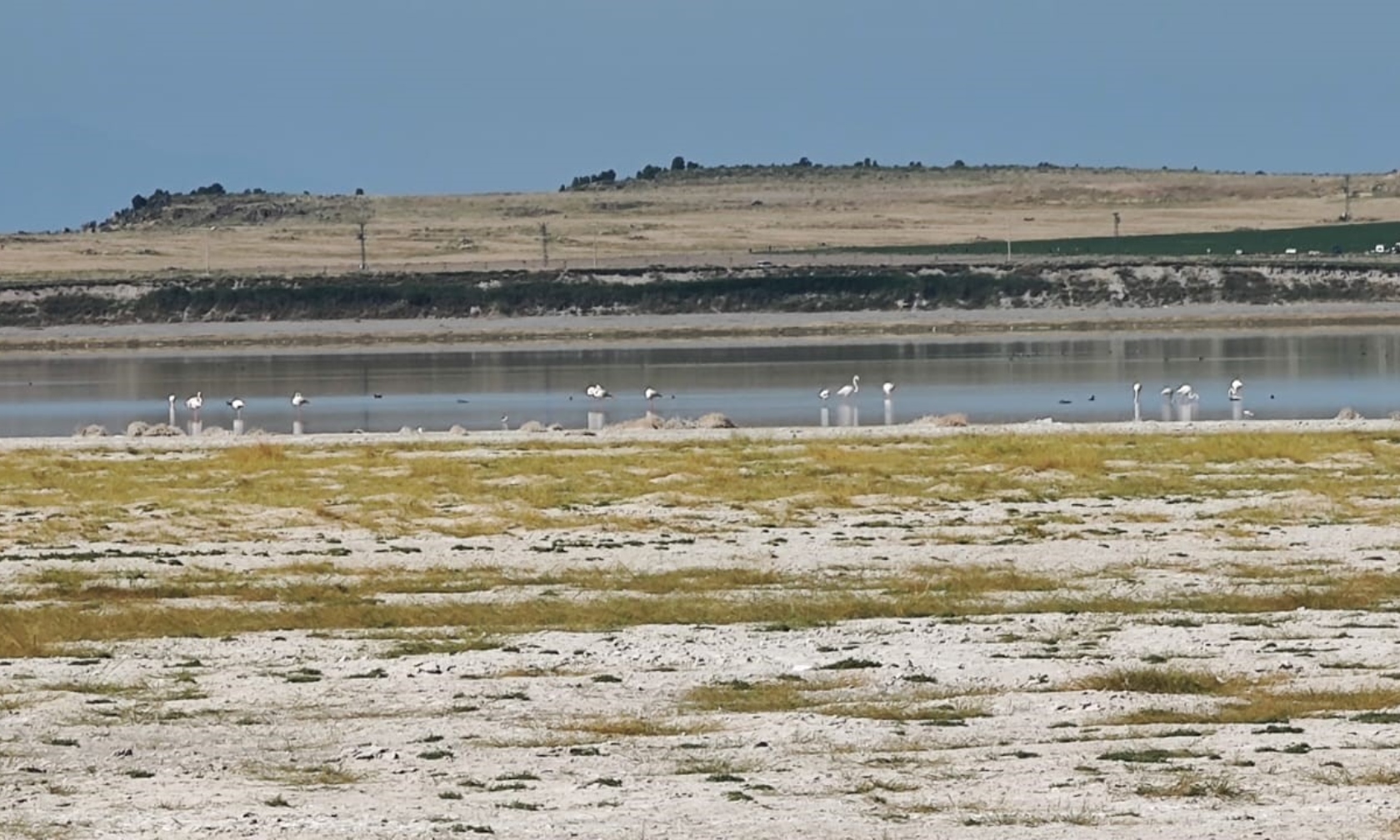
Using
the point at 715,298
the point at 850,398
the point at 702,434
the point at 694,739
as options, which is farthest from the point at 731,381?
the point at 694,739

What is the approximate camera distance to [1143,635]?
21125mm

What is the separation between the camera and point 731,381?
7669 cm

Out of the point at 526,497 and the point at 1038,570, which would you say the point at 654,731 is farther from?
the point at 526,497

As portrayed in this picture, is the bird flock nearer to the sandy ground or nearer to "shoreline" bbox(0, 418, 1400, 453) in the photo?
"shoreline" bbox(0, 418, 1400, 453)

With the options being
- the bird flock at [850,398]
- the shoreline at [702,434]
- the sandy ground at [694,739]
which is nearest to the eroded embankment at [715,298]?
the bird flock at [850,398]

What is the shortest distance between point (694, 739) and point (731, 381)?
5983 centimetres

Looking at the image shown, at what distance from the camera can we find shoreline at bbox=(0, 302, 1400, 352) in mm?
114000

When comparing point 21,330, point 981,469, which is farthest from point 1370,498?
point 21,330

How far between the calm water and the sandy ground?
33865mm

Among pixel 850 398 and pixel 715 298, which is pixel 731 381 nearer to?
pixel 850 398

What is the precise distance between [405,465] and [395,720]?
25.3m

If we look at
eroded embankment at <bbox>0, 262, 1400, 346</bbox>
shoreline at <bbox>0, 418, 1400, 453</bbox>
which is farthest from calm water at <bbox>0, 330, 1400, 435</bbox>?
eroded embankment at <bbox>0, 262, 1400, 346</bbox>

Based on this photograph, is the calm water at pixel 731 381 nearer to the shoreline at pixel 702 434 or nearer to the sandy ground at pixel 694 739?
the shoreline at pixel 702 434

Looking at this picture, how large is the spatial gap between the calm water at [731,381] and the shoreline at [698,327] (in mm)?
6906
